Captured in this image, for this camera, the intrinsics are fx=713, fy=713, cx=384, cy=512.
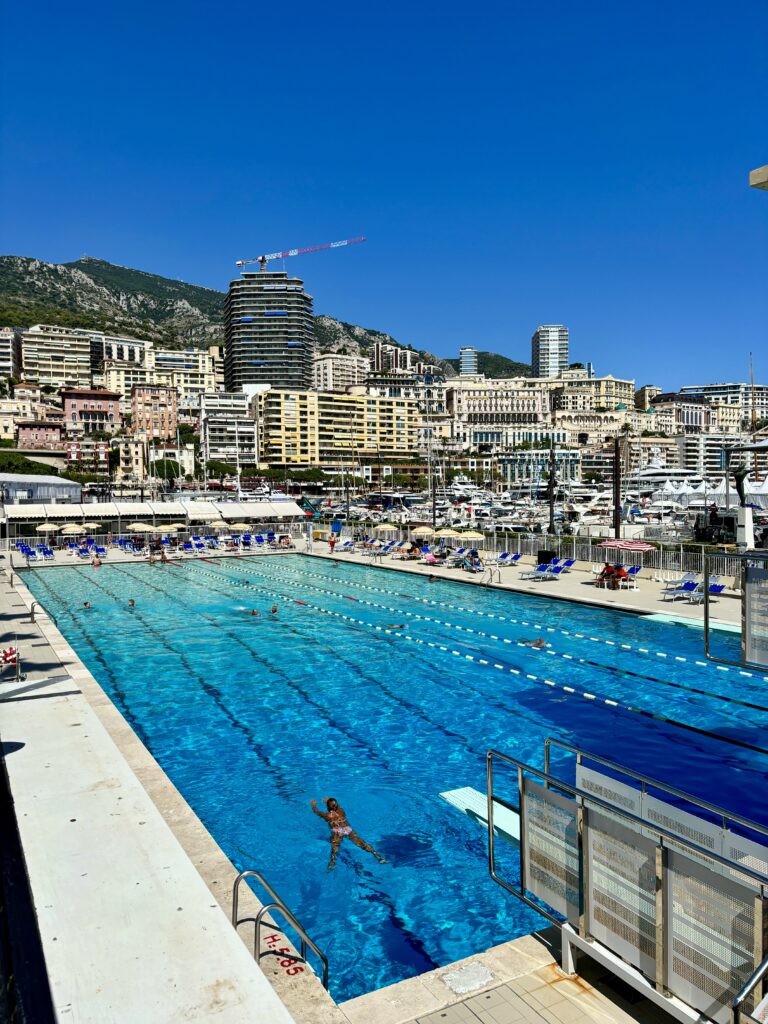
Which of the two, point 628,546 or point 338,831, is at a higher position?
point 628,546

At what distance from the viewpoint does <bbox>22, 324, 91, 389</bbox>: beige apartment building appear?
153125mm

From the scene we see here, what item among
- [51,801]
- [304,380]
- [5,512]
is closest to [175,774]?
[51,801]

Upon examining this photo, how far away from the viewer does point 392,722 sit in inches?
531

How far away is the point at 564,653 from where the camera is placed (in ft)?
58.9

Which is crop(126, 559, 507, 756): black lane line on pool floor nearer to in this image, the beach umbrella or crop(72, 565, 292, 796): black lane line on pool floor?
crop(72, 565, 292, 796): black lane line on pool floor

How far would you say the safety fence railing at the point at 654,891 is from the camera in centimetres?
392

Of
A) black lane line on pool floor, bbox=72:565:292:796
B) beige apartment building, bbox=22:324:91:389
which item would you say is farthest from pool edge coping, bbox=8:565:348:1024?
beige apartment building, bbox=22:324:91:389

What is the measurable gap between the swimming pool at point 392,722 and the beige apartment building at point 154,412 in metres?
121

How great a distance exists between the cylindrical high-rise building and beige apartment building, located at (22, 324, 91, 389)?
113 ft

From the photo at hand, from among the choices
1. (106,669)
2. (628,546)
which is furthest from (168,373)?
(106,669)

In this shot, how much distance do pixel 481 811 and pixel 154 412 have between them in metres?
141

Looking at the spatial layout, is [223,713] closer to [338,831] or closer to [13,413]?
[338,831]

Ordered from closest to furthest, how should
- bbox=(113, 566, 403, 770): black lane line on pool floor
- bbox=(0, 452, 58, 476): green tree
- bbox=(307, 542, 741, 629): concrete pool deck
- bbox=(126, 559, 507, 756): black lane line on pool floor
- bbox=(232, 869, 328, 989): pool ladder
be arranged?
bbox=(232, 869, 328, 989): pool ladder
bbox=(113, 566, 403, 770): black lane line on pool floor
bbox=(126, 559, 507, 756): black lane line on pool floor
bbox=(307, 542, 741, 629): concrete pool deck
bbox=(0, 452, 58, 476): green tree

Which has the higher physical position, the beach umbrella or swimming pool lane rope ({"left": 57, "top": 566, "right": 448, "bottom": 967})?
the beach umbrella
